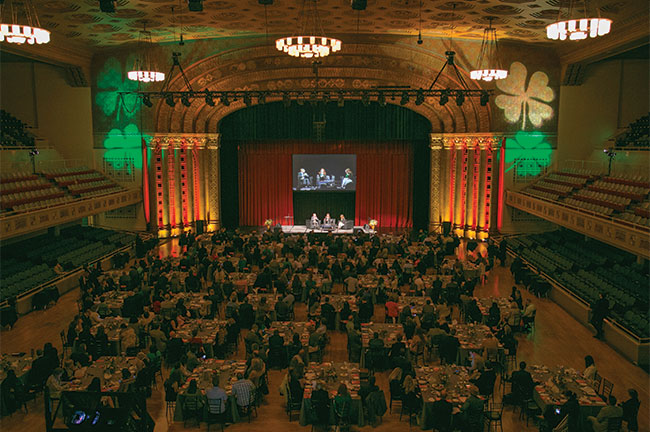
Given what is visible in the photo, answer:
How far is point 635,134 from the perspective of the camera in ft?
75.9

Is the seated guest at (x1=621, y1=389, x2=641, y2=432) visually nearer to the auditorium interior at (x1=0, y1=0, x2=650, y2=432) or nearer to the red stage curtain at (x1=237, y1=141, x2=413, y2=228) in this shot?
the auditorium interior at (x1=0, y1=0, x2=650, y2=432)

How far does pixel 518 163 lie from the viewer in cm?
2614

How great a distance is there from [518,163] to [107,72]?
20443mm

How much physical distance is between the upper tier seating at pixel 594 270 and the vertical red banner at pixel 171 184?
16490 mm

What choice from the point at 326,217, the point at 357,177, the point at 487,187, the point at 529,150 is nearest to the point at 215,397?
the point at 487,187

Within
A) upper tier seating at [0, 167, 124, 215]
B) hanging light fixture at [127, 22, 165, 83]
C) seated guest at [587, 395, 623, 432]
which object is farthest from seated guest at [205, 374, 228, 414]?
hanging light fixture at [127, 22, 165, 83]

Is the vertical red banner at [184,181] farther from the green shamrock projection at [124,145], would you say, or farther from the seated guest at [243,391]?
the seated guest at [243,391]

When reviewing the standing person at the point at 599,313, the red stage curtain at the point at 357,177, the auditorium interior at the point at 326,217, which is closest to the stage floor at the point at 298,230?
the auditorium interior at the point at 326,217

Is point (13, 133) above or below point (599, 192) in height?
above

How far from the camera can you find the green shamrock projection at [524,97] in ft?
82.9

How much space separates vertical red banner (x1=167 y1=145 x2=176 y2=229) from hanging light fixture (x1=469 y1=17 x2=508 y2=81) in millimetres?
15044

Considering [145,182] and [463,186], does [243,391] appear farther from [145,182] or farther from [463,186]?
[463,186]

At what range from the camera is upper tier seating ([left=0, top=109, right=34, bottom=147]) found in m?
23.0

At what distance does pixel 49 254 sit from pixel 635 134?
79.4 feet
